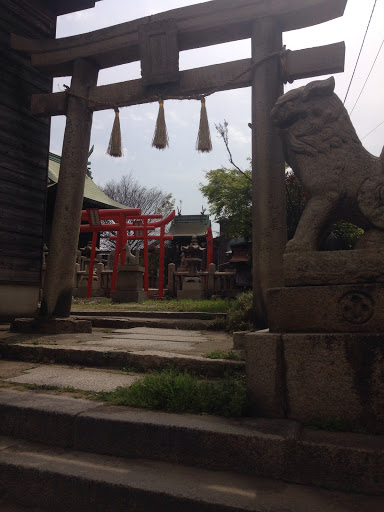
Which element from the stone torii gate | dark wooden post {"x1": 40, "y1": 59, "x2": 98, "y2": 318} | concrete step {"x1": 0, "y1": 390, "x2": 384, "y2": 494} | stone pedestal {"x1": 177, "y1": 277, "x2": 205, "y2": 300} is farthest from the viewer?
stone pedestal {"x1": 177, "y1": 277, "x2": 205, "y2": 300}

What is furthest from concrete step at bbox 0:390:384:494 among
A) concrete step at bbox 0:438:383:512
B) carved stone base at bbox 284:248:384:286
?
carved stone base at bbox 284:248:384:286

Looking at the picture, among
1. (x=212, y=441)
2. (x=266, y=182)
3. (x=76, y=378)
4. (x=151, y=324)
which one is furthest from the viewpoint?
(x=151, y=324)

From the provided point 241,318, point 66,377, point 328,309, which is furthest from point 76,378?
point 241,318

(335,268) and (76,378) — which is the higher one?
(335,268)

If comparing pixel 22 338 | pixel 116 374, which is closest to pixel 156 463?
pixel 116 374

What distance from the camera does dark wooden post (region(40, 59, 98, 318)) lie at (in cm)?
506

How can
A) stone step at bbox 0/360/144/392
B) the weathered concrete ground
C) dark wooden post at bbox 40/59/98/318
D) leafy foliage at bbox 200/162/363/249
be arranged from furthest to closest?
1. leafy foliage at bbox 200/162/363/249
2. dark wooden post at bbox 40/59/98/318
3. the weathered concrete ground
4. stone step at bbox 0/360/144/392

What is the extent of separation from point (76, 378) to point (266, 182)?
9.46 feet

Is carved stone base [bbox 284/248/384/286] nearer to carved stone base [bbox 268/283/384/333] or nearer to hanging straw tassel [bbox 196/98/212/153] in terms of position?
carved stone base [bbox 268/283/384/333]

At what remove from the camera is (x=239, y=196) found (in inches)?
565

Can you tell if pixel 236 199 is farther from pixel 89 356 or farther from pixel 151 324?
pixel 89 356

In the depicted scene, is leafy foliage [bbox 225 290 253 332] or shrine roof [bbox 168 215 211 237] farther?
shrine roof [bbox 168 215 211 237]

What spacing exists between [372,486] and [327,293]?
3.15 feet

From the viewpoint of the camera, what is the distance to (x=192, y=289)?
14523 millimetres
